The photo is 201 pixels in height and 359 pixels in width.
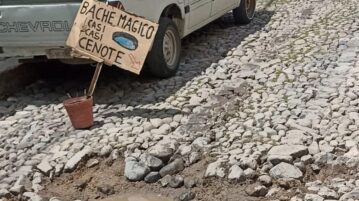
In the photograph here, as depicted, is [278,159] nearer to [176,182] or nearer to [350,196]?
[350,196]

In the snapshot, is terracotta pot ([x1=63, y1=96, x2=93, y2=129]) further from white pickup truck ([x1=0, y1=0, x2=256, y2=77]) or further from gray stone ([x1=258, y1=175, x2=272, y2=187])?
gray stone ([x1=258, y1=175, x2=272, y2=187])

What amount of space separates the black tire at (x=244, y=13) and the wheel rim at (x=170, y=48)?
2891mm

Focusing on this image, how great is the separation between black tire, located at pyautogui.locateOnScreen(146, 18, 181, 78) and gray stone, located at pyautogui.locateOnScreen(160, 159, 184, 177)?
6.87 feet

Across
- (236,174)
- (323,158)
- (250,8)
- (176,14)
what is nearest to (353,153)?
(323,158)

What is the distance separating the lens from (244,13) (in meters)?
9.81

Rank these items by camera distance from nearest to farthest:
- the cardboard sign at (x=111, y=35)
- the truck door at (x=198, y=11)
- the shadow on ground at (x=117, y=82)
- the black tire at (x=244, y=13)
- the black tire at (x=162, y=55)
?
the cardboard sign at (x=111, y=35) → the shadow on ground at (x=117, y=82) → the black tire at (x=162, y=55) → the truck door at (x=198, y=11) → the black tire at (x=244, y=13)

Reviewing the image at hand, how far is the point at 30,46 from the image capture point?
6344 millimetres

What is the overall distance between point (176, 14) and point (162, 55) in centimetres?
86

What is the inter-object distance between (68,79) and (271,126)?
124 inches

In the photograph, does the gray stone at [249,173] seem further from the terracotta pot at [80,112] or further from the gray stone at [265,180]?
the terracotta pot at [80,112]

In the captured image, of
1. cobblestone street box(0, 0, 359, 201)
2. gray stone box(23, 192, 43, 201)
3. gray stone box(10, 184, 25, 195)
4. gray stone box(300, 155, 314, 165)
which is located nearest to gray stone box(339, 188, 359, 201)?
cobblestone street box(0, 0, 359, 201)

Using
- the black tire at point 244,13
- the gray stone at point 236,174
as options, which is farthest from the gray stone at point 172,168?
the black tire at point 244,13

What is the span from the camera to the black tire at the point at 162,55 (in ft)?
22.0

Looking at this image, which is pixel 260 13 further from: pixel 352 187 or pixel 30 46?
pixel 352 187
